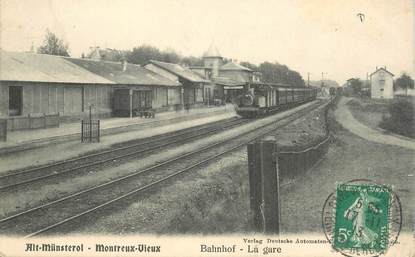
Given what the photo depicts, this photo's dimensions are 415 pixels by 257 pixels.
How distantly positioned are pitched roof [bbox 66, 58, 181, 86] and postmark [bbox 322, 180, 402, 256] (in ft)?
87.2

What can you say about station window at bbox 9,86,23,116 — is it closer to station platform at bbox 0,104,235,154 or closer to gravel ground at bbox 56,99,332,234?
station platform at bbox 0,104,235,154

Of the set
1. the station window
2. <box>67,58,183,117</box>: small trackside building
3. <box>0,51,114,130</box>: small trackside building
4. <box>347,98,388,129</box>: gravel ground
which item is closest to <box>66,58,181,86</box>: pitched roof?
<box>67,58,183,117</box>: small trackside building

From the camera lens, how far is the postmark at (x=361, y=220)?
20.1 feet

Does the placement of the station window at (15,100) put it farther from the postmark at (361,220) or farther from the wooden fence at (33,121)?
the postmark at (361,220)

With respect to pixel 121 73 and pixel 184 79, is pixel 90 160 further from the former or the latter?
pixel 184 79

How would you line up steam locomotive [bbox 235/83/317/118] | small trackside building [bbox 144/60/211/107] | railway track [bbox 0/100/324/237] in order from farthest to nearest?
small trackside building [bbox 144/60/211/107]
steam locomotive [bbox 235/83/317/118]
railway track [bbox 0/100/324/237]

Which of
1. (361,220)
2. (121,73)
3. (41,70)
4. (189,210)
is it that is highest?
(121,73)

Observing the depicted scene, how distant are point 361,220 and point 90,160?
10450 mm

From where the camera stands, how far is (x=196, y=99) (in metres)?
48.9

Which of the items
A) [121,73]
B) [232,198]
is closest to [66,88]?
[121,73]

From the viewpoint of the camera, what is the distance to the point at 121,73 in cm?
3469

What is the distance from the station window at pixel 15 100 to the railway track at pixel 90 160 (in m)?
7.33

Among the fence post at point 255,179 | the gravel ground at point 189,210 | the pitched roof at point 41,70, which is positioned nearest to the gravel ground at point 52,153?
the gravel ground at point 189,210

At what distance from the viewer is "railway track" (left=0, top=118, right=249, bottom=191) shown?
11188 mm
